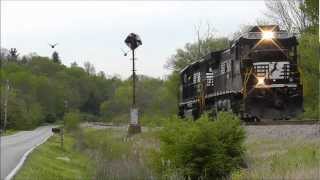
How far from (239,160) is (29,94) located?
114 metres

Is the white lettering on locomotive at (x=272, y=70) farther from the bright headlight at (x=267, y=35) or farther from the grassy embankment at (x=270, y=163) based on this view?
the grassy embankment at (x=270, y=163)

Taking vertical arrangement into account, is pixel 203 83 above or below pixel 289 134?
above

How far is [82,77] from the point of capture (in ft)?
501

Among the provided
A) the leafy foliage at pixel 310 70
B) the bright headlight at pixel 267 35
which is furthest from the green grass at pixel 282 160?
the leafy foliage at pixel 310 70

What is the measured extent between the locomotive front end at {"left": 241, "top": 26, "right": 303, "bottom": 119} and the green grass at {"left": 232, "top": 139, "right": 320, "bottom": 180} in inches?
296

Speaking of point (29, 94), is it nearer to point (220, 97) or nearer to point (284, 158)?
point (220, 97)

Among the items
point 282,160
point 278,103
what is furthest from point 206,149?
point 278,103

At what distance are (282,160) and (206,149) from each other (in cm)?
188

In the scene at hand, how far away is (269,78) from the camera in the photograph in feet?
87.6

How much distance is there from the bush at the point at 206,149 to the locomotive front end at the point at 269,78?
10.7 metres

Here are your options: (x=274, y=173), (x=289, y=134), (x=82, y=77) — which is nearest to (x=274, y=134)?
(x=289, y=134)

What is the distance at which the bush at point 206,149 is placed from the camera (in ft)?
48.6

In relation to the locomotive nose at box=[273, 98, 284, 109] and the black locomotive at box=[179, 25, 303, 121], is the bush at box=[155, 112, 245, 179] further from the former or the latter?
the locomotive nose at box=[273, 98, 284, 109]

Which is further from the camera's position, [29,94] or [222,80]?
[29,94]
